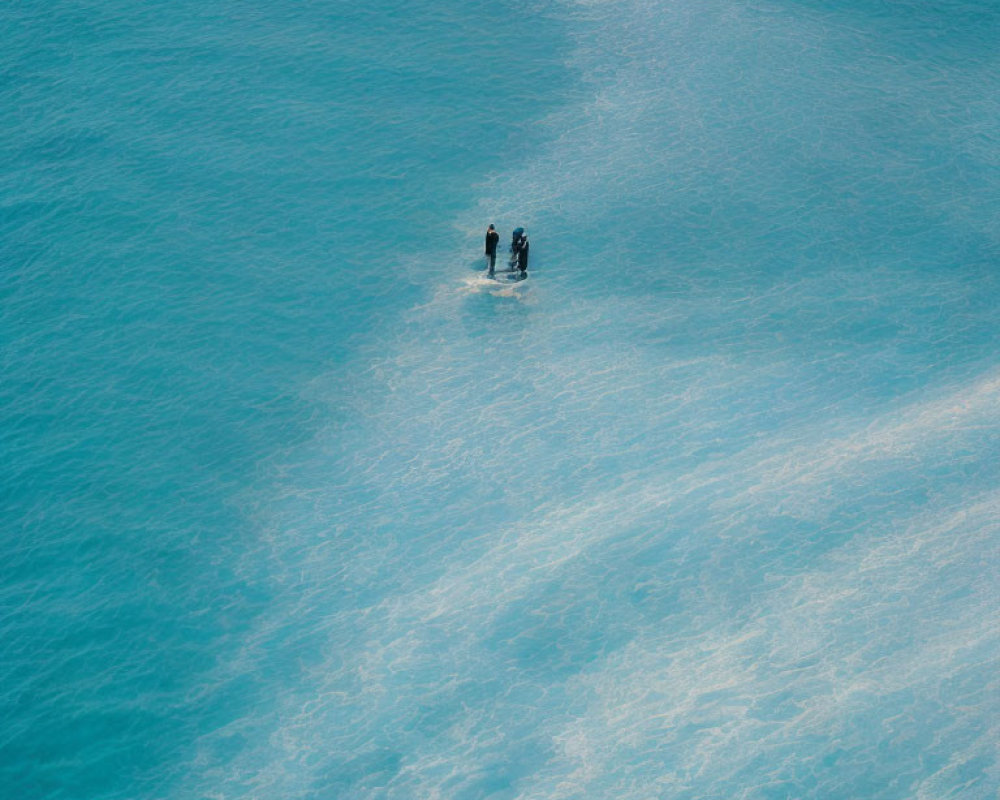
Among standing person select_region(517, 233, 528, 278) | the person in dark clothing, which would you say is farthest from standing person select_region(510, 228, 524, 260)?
the person in dark clothing

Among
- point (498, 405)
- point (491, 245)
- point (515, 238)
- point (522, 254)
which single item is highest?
point (515, 238)

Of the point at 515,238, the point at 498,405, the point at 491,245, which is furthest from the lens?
the point at 491,245

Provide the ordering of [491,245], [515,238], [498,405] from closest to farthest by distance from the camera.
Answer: [498,405], [515,238], [491,245]

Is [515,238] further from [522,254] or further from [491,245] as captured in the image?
[491,245]

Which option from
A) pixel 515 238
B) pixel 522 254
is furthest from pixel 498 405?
pixel 515 238

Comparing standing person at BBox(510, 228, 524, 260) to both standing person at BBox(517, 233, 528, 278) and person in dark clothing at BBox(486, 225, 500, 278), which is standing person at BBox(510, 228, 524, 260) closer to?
standing person at BBox(517, 233, 528, 278)

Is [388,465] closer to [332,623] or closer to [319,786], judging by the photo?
[332,623]

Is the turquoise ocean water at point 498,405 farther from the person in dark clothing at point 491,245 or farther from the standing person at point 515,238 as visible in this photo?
the standing person at point 515,238
